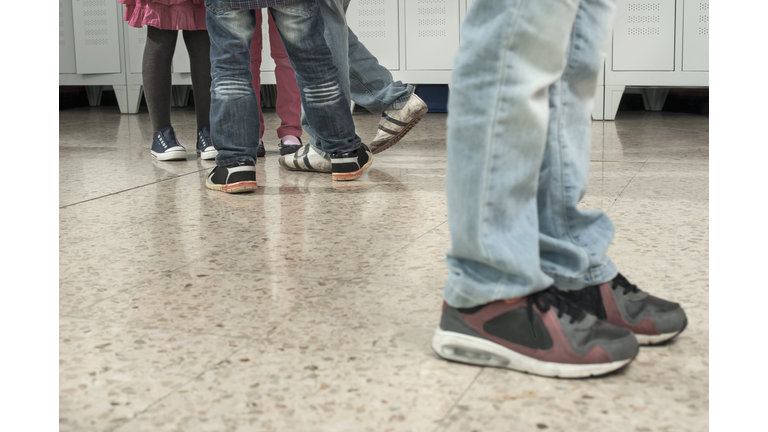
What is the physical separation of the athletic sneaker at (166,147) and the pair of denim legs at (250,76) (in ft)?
1.90

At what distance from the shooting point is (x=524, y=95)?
0.65 meters

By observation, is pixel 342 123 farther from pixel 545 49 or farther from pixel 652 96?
pixel 652 96

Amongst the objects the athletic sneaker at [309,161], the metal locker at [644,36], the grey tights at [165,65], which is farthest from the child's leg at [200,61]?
the metal locker at [644,36]

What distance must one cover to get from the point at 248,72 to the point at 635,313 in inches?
46.1

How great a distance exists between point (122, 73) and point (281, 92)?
2.24 meters

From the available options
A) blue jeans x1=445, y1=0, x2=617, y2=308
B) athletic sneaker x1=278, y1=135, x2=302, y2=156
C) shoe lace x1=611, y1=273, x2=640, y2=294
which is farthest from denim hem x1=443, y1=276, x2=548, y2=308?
athletic sneaker x1=278, y1=135, x2=302, y2=156

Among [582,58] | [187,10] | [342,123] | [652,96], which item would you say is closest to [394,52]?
[652,96]

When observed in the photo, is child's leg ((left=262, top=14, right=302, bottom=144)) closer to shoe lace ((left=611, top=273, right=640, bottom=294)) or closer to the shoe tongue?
the shoe tongue

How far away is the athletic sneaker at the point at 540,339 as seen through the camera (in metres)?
0.69

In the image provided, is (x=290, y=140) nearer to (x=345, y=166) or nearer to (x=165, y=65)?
(x=165, y=65)

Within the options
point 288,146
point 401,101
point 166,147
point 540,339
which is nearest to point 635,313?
point 540,339

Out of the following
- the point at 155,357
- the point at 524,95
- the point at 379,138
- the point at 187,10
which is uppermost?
the point at 187,10

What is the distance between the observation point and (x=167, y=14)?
208cm

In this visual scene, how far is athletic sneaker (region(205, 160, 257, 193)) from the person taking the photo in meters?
1.67
